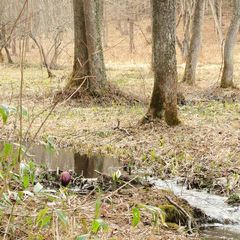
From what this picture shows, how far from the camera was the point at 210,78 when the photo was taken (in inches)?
869

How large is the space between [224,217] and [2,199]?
121 inches

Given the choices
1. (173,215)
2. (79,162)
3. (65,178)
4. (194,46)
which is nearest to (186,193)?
(173,215)

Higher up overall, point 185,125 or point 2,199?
point 2,199

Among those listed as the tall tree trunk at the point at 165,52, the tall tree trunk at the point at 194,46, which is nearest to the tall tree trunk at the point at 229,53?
the tall tree trunk at the point at 194,46

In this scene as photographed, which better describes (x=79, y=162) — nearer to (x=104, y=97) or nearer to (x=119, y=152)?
(x=119, y=152)

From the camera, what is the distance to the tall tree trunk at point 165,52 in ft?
30.9

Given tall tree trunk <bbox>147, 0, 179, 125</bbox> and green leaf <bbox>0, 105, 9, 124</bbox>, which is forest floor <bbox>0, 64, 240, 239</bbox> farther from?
green leaf <bbox>0, 105, 9, 124</bbox>

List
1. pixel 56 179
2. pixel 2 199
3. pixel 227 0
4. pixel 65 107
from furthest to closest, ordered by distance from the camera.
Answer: pixel 227 0
pixel 65 107
pixel 56 179
pixel 2 199

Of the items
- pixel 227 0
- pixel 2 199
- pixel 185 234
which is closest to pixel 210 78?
pixel 185 234

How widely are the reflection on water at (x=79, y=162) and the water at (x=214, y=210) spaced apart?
38.7 inches

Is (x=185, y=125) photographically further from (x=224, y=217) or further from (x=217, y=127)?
(x=224, y=217)

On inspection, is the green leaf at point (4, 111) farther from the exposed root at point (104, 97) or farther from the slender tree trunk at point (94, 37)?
the slender tree trunk at point (94, 37)

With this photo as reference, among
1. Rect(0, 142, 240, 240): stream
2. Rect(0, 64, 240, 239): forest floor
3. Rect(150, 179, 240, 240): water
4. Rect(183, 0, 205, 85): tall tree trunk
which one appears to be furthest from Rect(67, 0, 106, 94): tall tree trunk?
Rect(150, 179, 240, 240): water

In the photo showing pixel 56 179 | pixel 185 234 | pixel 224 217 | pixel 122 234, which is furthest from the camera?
pixel 56 179
